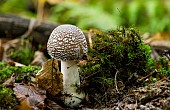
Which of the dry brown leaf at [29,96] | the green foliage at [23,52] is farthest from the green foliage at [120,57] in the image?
the green foliage at [23,52]

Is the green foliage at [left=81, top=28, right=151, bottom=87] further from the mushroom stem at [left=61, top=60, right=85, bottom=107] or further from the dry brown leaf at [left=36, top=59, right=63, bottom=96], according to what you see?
the dry brown leaf at [left=36, top=59, right=63, bottom=96]

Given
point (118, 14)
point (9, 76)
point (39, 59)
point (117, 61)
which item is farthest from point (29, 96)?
point (118, 14)

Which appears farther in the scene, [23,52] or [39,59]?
[23,52]

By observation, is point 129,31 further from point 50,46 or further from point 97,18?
point 97,18

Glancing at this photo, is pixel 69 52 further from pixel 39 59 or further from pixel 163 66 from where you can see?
pixel 39 59

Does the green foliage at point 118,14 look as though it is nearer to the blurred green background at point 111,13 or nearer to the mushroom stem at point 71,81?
the blurred green background at point 111,13

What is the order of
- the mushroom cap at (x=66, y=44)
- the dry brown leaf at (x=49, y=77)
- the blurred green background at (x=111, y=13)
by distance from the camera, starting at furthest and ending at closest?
the blurred green background at (x=111, y=13), the dry brown leaf at (x=49, y=77), the mushroom cap at (x=66, y=44)
